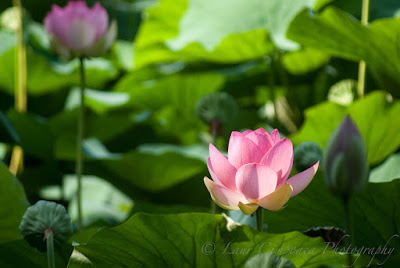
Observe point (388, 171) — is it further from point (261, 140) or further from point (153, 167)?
point (153, 167)

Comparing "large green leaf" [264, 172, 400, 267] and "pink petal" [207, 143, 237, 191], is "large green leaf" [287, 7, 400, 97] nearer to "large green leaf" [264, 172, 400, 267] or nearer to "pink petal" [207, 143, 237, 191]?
"large green leaf" [264, 172, 400, 267]

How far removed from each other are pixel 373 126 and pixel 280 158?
0.51 meters

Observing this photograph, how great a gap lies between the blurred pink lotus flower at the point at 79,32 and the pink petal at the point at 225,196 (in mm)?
552

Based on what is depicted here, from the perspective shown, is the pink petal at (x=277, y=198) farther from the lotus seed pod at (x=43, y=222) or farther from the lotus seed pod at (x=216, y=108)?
the lotus seed pod at (x=216, y=108)

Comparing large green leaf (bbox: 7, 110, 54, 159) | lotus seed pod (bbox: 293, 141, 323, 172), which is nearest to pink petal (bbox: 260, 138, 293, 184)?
lotus seed pod (bbox: 293, 141, 323, 172)

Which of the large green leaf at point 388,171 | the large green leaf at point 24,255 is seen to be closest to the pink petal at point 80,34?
the large green leaf at point 24,255

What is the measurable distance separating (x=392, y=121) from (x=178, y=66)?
818 millimetres

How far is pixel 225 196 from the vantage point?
0.49 meters

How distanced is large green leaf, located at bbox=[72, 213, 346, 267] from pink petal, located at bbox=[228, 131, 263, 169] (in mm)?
61

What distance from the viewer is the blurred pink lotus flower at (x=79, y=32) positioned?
3.14 feet

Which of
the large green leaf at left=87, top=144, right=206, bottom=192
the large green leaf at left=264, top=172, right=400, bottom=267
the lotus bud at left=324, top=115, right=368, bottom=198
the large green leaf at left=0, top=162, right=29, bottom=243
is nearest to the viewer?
the lotus bud at left=324, top=115, right=368, bottom=198

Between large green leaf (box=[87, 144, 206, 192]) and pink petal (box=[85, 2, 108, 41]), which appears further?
large green leaf (box=[87, 144, 206, 192])

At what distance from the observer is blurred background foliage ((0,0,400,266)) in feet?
3.01

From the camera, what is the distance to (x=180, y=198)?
4.50 ft
